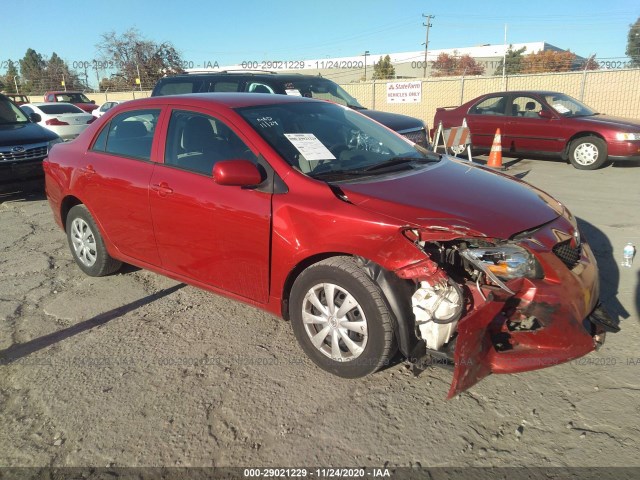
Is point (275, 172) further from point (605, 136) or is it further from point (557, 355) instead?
point (605, 136)

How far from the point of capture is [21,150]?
25.8 feet

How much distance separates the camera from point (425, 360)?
2.70 meters

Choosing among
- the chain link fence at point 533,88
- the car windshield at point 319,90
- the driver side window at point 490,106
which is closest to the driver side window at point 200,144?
the car windshield at point 319,90

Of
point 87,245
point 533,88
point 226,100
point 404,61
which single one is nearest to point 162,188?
point 226,100

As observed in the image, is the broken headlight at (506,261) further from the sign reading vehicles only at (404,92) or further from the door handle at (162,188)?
the sign reading vehicles only at (404,92)

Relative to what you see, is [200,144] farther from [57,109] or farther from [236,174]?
[57,109]

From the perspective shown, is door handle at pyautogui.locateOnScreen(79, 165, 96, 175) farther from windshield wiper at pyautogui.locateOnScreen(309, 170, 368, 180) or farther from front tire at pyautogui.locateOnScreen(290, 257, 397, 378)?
front tire at pyautogui.locateOnScreen(290, 257, 397, 378)

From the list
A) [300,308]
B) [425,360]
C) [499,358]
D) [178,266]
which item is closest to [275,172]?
[300,308]

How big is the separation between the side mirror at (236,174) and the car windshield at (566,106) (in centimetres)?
890

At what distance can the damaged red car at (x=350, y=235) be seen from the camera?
2619 millimetres

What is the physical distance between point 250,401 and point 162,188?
67.7 inches

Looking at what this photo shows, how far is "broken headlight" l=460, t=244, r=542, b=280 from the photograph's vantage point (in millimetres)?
2631

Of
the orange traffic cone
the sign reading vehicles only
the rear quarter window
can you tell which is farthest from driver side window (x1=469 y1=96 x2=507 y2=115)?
the rear quarter window

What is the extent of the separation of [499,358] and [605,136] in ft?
27.7
